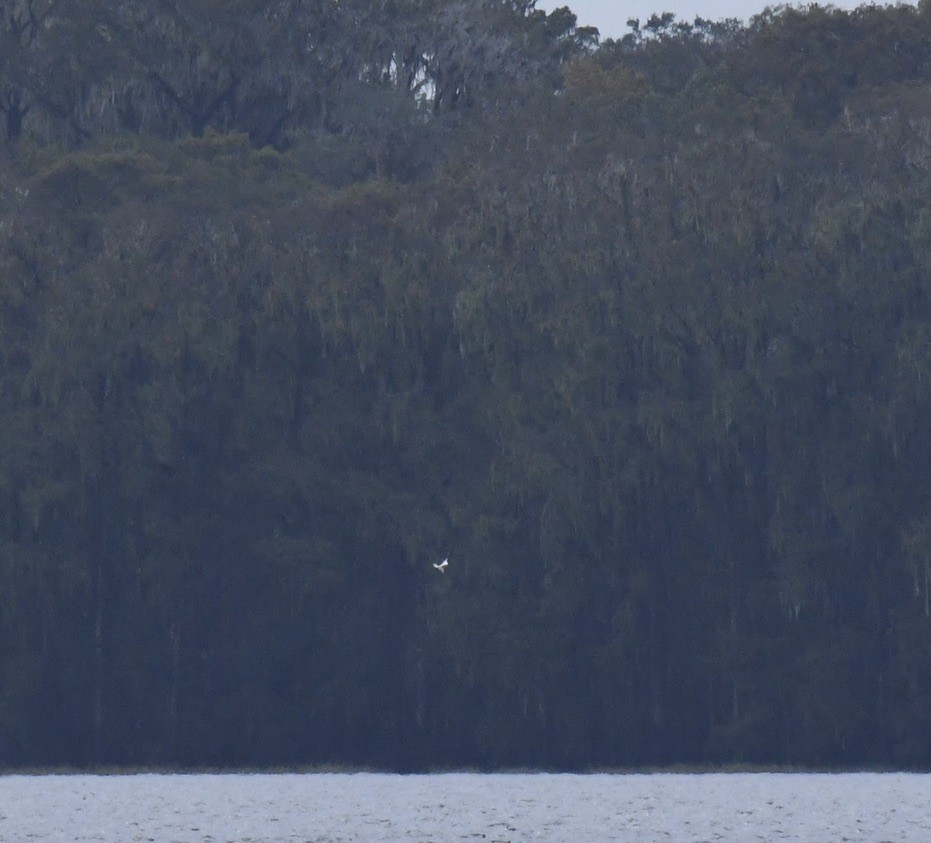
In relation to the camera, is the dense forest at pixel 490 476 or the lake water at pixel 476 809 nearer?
the lake water at pixel 476 809

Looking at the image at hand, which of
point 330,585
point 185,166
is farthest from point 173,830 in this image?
point 185,166

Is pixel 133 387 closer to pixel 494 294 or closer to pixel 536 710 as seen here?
pixel 494 294

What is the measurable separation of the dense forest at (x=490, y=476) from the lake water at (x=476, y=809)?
3527 millimetres

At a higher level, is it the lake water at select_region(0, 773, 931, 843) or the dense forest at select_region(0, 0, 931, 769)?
the dense forest at select_region(0, 0, 931, 769)

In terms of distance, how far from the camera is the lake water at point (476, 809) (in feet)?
56.2

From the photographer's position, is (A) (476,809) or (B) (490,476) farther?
(B) (490,476)

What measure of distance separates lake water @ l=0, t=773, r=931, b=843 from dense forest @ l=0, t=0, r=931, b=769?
11.6ft

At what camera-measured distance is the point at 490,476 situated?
98.3ft

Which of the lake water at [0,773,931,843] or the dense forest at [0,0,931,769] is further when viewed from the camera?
the dense forest at [0,0,931,769]

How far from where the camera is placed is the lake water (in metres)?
17.1

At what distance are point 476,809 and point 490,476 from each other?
10.6 meters

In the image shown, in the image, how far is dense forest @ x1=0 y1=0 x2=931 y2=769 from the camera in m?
29.2

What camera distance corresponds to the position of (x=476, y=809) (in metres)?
19.8

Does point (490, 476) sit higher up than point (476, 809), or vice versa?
point (490, 476)
